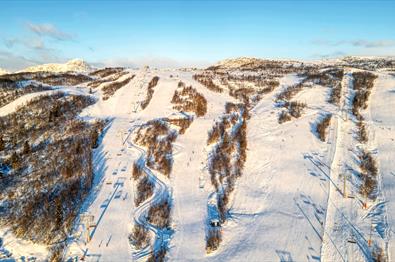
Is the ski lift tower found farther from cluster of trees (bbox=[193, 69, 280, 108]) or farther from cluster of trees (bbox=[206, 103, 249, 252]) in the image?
cluster of trees (bbox=[193, 69, 280, 108])

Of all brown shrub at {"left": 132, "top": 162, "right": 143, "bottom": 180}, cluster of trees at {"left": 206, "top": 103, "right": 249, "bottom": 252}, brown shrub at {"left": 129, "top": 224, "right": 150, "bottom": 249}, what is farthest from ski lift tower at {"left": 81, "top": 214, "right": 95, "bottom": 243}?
cluster of trees at {"left": 206, "top": 103, "right": 249, "bottom": 252}

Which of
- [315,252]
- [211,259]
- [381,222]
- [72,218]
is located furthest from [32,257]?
[381,222]

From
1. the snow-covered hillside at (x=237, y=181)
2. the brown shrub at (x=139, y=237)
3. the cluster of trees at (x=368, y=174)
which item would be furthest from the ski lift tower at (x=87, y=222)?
the cluster of trees at (x=368, y=174)

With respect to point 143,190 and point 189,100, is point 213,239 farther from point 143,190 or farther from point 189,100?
point 189,100

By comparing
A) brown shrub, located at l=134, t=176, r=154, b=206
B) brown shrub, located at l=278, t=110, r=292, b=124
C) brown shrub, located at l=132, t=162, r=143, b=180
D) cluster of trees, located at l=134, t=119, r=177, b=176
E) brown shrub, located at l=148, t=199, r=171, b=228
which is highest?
brown shrub, located at l=278, t=110, r=292, b=124

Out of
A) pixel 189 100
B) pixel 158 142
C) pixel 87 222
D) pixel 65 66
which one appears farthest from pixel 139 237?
pixel 65 66
